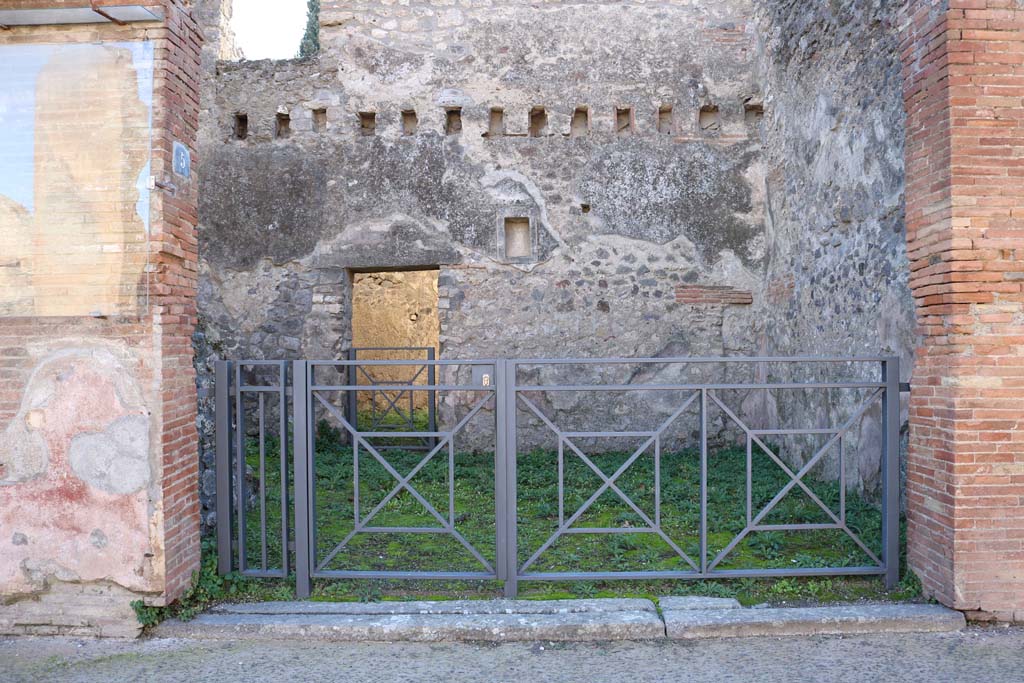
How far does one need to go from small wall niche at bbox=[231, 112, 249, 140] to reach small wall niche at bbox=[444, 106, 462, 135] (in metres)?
2.47

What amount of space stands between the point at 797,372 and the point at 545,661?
4941 mm

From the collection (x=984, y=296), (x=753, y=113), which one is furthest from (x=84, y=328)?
(x=753, y=113)

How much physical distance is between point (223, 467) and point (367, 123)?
5.55m

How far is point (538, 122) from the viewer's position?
8.62 meters

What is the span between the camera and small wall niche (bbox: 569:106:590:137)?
8.51 m

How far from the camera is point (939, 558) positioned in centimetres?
389

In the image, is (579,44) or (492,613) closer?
(492,613)

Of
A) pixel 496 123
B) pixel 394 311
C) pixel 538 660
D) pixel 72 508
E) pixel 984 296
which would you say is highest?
pixel 496 123

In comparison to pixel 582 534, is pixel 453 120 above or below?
above

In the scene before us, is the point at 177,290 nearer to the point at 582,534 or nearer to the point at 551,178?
the point at 582,534

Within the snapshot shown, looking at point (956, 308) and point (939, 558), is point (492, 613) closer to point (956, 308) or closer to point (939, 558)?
point (939, 558)

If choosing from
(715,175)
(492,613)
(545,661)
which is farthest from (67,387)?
(715,175)

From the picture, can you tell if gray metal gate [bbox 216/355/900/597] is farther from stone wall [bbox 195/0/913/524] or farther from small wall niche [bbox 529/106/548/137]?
small wall niche [bbox 529/106/548/137]

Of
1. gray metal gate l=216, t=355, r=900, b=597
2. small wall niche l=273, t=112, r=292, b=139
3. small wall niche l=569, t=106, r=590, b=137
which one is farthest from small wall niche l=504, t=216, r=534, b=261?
small wall niche l=273, t=112, r=292, b=139
